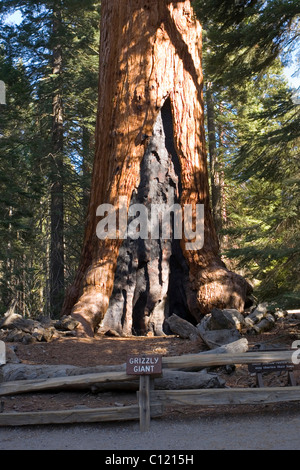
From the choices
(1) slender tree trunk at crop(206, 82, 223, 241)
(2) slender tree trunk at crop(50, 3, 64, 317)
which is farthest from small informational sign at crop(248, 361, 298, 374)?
(1) slender tree trunk at crop(206, 82, 223, 241)

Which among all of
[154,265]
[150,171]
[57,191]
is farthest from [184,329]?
[57,191]

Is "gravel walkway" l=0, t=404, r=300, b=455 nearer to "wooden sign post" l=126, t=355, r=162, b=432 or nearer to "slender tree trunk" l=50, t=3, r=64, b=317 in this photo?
"wooden sign post" l=126, t=355, r=162, b=432

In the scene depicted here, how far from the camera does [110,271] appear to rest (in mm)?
10234

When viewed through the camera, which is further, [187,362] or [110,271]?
[110,271]

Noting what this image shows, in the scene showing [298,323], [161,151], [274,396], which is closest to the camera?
[274,396]

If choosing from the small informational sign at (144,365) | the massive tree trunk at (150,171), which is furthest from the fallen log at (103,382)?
the massive tree trunk at (150,171)

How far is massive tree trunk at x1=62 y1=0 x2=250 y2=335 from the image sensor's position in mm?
10422

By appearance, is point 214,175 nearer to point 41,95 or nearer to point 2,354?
point 41,95

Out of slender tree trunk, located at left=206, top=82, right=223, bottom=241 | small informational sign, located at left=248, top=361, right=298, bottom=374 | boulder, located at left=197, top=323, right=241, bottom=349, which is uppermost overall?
slender tree trunk, located at left=206, top=82, right=223, bottom=241

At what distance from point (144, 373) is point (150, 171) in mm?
6031

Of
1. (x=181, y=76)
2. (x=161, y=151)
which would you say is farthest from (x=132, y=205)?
(x=181, y=76)

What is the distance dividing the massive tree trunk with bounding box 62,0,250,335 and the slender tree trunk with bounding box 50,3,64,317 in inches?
235
